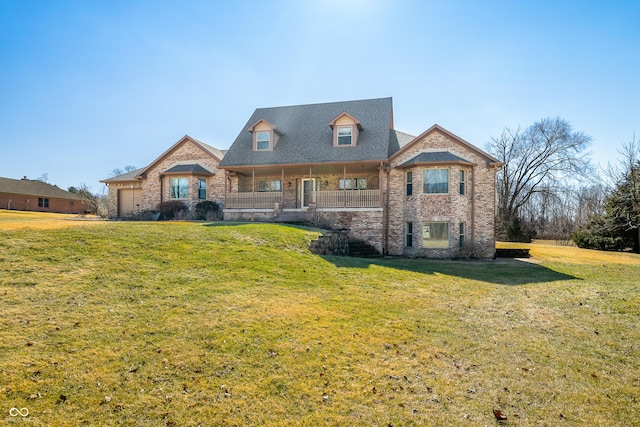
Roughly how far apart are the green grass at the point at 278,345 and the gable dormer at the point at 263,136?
14.5 metres

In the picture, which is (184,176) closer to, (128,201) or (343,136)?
(128,201)

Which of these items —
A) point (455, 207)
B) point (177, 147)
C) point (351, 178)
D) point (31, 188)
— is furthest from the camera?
point (31, 188)

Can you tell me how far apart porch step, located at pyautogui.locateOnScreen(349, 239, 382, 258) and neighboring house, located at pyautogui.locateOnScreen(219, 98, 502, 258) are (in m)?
0.38

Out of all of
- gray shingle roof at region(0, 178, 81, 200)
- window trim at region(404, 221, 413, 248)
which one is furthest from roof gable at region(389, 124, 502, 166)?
gray shingle roof at region(0, 178, 81, 200)

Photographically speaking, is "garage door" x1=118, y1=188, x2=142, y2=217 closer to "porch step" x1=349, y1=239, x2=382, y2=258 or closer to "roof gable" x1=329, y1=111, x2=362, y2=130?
"roof gable" x1=329, y1=111, x2=362, y2=130

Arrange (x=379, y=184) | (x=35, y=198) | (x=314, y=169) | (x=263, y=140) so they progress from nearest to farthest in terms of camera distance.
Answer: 1. (x=379, y=184)
2. (x=314, y=169)
3. (x=263, y=140)
4. (x=35, y=198)

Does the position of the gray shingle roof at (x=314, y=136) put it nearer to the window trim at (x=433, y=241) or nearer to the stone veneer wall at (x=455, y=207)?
the stone veneer wall at (x=455, y=207)

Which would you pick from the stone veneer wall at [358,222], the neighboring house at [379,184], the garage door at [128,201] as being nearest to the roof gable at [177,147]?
the neighboring house at [379,184]

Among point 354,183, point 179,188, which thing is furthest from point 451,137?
point 179,188

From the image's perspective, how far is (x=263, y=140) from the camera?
2380 centimetres

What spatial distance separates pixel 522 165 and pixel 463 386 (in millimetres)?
44028

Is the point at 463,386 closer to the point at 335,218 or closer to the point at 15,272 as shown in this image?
the point at 15,272

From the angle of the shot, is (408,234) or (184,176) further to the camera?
(184,176)

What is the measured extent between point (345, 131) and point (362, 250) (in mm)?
8120
